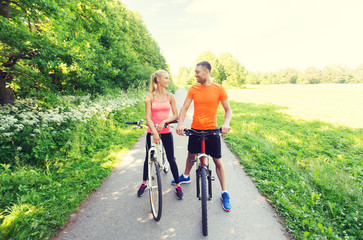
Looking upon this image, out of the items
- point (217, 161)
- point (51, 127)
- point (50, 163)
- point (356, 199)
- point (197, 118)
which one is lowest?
point (356, 199)

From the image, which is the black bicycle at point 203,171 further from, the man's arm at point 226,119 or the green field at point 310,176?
the green field at point 310,176

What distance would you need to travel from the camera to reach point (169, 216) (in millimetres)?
2670

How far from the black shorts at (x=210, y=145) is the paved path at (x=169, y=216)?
1016mm

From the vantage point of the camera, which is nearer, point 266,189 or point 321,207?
point 321,207

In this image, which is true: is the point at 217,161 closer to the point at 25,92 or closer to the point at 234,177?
the point at 234,177

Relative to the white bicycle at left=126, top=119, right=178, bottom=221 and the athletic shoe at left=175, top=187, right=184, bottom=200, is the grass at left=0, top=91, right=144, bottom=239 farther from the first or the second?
the athletic shoe at left=175, top=187, right=184, bottom=200

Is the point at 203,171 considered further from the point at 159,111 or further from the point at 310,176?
the point at 310,176

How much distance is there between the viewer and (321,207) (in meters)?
2.80

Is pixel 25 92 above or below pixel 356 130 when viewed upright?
above

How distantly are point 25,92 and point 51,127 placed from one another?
3505 mm

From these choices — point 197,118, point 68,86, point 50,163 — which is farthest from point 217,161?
point 68,86

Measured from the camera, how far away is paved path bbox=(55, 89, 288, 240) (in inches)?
92.2

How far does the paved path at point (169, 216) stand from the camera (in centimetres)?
234

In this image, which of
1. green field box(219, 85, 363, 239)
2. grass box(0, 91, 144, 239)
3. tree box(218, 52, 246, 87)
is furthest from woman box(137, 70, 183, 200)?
tree box(218, 52, 246, 87)
